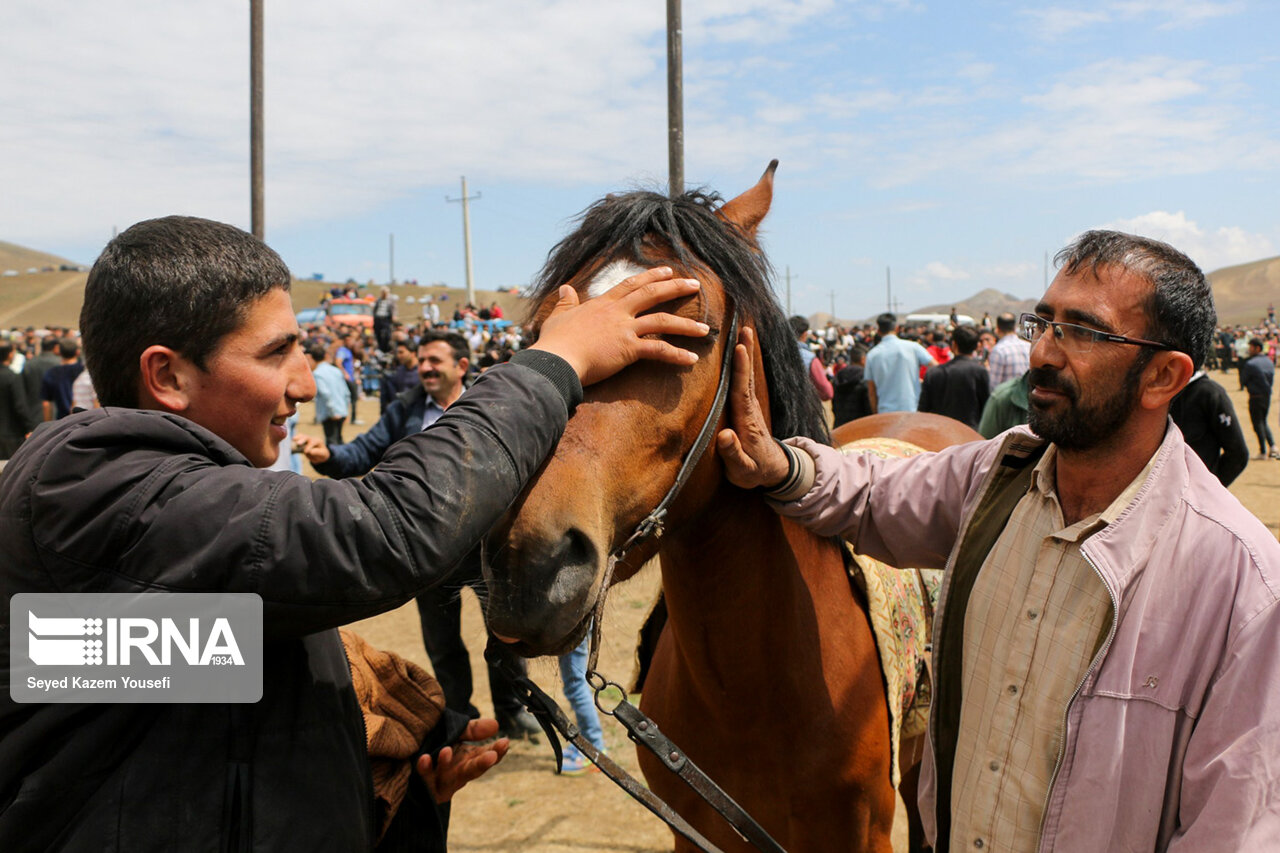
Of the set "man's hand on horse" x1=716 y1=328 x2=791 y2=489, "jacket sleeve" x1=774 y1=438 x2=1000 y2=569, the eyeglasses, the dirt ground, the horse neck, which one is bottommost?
the dirt ground

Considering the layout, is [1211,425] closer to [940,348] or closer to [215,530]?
[215,530]

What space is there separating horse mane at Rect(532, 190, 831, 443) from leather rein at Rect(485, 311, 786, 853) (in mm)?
119

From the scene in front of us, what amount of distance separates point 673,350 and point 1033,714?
936 mm

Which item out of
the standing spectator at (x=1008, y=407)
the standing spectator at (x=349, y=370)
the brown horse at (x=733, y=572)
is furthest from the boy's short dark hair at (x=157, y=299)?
the standing spectator at (x=349, y=370)

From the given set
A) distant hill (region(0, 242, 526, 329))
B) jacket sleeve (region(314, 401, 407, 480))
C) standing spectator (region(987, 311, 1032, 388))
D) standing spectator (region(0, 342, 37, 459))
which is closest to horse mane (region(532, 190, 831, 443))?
jacket sleeve (region(314, 401, 407, 480))

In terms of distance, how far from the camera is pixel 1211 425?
531cm

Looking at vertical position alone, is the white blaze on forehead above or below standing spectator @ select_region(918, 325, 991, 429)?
above

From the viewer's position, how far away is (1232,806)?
1.30 meters

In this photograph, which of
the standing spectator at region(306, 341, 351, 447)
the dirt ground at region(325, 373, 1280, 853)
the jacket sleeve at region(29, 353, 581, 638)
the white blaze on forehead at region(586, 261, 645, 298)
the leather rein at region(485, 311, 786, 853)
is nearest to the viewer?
the jacket sleeve at region(29, 353, 581, 638)

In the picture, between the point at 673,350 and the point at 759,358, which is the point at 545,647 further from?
the point at 759,358

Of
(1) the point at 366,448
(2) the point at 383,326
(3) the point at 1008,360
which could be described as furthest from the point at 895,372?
(2) the point at 383,326

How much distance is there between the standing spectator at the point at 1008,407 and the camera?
6180mm

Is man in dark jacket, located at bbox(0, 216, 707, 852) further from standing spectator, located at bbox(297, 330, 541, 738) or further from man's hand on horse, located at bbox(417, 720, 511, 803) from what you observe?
standing spectator, located at bbox(297, 330, 541, 738)

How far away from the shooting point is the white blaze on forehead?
1.83 meters
